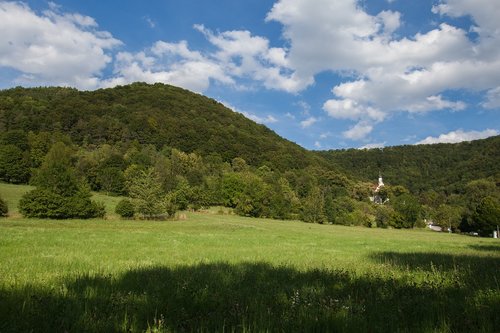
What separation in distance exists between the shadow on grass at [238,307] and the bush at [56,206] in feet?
164

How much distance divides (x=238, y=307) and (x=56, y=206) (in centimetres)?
5453

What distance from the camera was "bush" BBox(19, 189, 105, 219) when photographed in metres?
49.8

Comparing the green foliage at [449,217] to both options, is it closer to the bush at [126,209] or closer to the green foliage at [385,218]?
the green foliage at [385,218]

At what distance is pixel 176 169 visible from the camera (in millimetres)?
117062

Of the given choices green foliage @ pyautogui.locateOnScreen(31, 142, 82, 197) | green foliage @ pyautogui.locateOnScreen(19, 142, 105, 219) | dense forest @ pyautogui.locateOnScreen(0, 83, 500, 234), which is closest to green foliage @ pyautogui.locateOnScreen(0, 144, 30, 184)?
dense forest @ pyautogui.locateOnScreen(0, 83, 500, 234)

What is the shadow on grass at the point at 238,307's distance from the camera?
4117 millimetres

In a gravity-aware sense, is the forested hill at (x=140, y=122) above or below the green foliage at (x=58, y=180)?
above

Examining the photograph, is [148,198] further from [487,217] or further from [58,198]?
[487,217]

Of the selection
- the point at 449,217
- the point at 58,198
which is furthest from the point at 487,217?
the point at 58,198

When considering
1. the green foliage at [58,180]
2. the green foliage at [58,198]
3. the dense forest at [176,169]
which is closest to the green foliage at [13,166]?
the dense forest at [176,169]

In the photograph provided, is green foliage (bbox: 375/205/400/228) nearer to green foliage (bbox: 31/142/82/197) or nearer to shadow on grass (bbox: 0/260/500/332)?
green foliage (bbox: 31/142/82/197)

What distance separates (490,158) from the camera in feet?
600

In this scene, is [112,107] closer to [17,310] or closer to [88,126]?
[88,126]

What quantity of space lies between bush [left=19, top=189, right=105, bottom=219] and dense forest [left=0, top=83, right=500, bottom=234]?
0.47 feet
